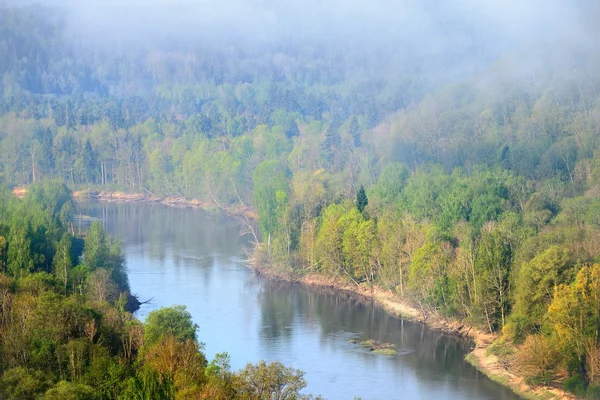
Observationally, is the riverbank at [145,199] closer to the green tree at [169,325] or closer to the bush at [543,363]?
the green tree at [169,325]

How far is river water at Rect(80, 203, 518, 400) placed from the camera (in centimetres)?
3281

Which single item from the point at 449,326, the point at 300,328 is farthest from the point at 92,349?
the point at 449,326

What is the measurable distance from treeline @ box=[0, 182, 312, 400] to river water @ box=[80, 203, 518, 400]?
13.1 feet

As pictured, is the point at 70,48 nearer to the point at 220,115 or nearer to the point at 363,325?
the point at 220,115

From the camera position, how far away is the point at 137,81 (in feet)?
489

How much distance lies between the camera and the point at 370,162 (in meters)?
77.8

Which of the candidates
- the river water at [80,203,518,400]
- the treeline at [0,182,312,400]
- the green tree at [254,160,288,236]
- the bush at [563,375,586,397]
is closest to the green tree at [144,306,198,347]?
the treeline at [0,182,312,400]

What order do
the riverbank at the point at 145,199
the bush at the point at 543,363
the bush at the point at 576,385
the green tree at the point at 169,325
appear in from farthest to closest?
the riverbank at the point at 145,199
the bush at the point at 543,363
the bush at the point at 576,385
the green tree at the point at 169,325

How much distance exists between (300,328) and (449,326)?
5.62 metres

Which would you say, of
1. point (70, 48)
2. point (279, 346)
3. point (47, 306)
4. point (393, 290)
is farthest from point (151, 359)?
point (70, 48)

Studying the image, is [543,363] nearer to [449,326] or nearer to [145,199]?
[449,326]

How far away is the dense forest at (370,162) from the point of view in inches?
1378

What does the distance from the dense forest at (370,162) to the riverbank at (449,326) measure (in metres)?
0.37

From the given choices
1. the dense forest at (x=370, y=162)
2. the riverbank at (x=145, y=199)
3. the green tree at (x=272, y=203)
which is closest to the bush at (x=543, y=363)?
the dense forest at (x=370, y=162)
